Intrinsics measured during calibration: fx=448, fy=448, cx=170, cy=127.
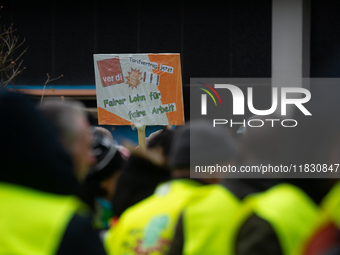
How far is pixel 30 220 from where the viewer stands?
1286 mm

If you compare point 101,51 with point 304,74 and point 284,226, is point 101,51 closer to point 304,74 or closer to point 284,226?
point 304,74

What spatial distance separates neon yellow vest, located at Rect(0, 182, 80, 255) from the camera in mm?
1253

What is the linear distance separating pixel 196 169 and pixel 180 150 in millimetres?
136

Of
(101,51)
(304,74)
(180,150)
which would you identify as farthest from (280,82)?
(180,150)

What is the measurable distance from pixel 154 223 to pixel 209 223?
0.35 meters

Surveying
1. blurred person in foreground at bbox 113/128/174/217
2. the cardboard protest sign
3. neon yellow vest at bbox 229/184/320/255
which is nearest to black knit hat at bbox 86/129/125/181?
blurred person in foreground at bbox 113/128/174/217

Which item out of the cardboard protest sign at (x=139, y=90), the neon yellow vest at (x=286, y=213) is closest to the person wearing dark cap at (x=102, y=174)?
the neon yellow vest at (x=286, y=213)

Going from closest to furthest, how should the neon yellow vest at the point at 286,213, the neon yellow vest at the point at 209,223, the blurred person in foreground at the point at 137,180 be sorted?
the neon yellow vest at the point at 286,213 < the neon yellow vest at the point at 209,223 < the blurred person in foreground at the point at 137,180

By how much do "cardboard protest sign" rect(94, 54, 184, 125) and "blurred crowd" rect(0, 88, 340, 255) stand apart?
14.6ft

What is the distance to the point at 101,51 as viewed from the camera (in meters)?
11.5

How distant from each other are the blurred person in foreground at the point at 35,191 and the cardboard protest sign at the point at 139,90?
5.91m

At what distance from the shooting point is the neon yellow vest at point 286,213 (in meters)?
1.65

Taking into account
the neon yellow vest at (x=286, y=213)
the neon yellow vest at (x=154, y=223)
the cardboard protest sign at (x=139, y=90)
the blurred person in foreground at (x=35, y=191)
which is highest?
the cardboard protest sign at (x=139, y=90)

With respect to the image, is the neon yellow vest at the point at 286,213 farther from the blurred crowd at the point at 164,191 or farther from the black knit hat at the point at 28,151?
the black knit hat at the point at 28,151
